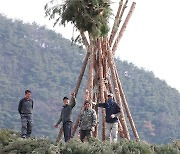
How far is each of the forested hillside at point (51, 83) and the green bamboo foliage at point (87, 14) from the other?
1643 inches

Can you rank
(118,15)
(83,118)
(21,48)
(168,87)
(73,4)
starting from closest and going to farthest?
(83,118)
(73,4)
(118,15)
(168,87)
(21,48)

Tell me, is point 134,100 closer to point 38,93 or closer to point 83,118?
point 38,93

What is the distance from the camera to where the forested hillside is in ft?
216

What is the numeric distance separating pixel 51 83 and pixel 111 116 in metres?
68.4

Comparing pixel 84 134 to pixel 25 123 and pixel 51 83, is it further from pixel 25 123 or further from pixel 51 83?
pixel 51 83

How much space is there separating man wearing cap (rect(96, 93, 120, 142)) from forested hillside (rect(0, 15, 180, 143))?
42377 millimetres

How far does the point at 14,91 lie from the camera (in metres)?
74.9

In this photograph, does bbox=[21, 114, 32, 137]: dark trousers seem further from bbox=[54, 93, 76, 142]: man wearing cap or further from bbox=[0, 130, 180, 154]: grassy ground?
bbox=[0, 130, 180, 154]: grassy ground

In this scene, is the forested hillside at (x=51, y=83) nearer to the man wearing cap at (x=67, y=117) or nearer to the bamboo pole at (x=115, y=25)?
the bamboo pole at (x=115, y=25)

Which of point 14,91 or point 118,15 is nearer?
point 118,15

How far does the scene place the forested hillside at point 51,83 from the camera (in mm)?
65688

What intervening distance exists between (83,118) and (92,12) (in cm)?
308

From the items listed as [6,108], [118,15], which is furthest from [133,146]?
[6,108]

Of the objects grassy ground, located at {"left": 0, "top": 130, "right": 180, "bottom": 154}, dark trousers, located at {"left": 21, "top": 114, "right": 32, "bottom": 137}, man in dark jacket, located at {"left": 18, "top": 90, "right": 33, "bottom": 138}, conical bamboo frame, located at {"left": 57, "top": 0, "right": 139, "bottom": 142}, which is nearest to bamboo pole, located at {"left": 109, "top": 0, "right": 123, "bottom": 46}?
conical bamboo frame, located at {"left": 57, "top": 0, "right": 139, "bottom": 142}
